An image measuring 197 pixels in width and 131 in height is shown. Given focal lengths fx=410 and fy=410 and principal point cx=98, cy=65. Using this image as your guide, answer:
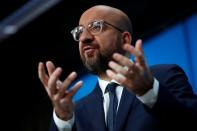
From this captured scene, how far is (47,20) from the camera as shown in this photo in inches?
68.9

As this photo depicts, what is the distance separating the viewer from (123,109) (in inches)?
40.8

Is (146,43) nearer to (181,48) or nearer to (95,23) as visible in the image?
(181,48)

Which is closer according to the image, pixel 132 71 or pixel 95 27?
pixel 132 71

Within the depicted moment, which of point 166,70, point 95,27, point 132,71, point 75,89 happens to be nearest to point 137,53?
point 132,71

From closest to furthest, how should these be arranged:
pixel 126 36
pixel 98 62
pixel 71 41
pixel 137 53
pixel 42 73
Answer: pixel 137 53 → pixel 42 73 → pixel 98 62 → pixel 126 36 → pixel 71 41

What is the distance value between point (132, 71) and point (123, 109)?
0.21 meters

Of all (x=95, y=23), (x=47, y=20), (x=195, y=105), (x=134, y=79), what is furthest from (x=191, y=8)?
(x=134, y=79)

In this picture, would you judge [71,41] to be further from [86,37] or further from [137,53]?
[137,53]

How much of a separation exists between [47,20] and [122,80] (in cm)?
96

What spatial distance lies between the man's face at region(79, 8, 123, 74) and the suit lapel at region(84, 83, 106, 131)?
0.07 metres

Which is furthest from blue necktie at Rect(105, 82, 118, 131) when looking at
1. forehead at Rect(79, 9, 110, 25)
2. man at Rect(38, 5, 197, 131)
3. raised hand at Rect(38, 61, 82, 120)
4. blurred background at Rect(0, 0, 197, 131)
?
blurred background at Rect(0, 0, 197, 131)

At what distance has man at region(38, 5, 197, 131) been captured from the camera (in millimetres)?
873

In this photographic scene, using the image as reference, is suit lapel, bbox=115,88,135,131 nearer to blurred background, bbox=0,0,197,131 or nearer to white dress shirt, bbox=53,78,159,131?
white dress shirt, bbox=53,78,159,131

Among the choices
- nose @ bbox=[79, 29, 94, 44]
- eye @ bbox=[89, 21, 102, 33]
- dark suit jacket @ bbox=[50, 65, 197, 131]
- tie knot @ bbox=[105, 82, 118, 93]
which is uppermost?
eye @ bbox=[89, 21, 102, 33]
